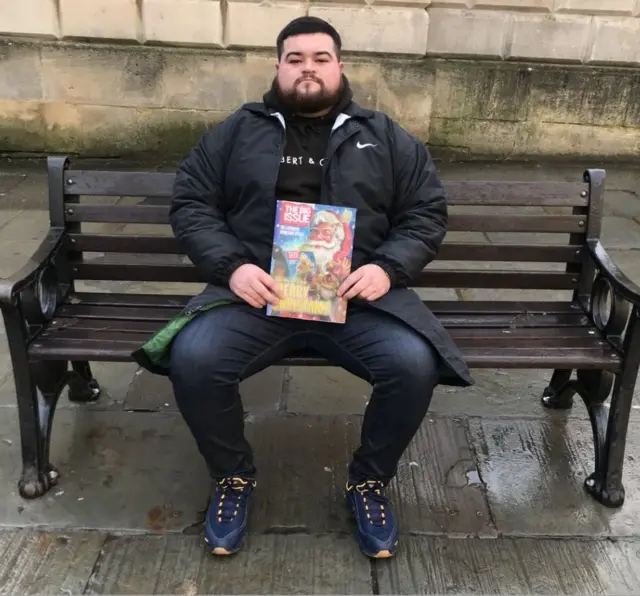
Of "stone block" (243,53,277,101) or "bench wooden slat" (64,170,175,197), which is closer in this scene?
"bench wooden slat" (64,170,175,197)

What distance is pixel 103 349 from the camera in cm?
244

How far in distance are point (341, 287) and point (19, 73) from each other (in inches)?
213

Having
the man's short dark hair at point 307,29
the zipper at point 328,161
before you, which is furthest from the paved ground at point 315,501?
the man's short dark hair at point 307,29

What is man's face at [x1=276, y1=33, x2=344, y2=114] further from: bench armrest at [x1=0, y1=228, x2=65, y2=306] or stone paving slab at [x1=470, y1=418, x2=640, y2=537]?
stone paving slab at [x1=470, y1=418, x2=640, y2=537]

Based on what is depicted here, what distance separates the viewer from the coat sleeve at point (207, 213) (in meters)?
2.42

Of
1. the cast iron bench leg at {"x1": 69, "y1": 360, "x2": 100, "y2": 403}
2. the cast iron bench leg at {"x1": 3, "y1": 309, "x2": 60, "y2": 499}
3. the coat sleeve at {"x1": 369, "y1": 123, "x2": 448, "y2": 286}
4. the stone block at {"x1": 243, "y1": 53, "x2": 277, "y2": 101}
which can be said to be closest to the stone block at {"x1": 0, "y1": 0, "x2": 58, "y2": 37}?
the stone block at {"x1": 243, "y1": 53, "x2": 277, "y2": 101}

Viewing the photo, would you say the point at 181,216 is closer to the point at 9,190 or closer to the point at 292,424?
the point at 292,424

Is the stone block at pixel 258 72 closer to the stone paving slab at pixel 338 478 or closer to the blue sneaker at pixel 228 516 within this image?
the stone paving slab at pixel 338 478

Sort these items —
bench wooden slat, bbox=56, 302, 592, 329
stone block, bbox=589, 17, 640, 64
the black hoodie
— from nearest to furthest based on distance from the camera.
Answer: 1. the black hoodie
2. bench wooden slat, bbox=56, 302, 592, 329
3. stone block, bbox=589, 17, 640, 64

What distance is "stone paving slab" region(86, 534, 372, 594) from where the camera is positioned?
7.09 ft

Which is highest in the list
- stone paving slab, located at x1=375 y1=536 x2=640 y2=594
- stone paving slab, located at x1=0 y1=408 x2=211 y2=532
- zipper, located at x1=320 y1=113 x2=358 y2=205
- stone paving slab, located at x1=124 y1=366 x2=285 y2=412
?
zipper, located at x1=320 y1=113 x2=358 y2=205

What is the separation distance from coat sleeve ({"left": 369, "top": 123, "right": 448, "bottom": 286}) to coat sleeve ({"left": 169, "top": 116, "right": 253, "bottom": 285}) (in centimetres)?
51

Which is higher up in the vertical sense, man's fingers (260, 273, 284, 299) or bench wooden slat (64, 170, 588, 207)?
bench wooden slat (64, 170, 588, 207)

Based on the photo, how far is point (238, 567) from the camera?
2238mm
